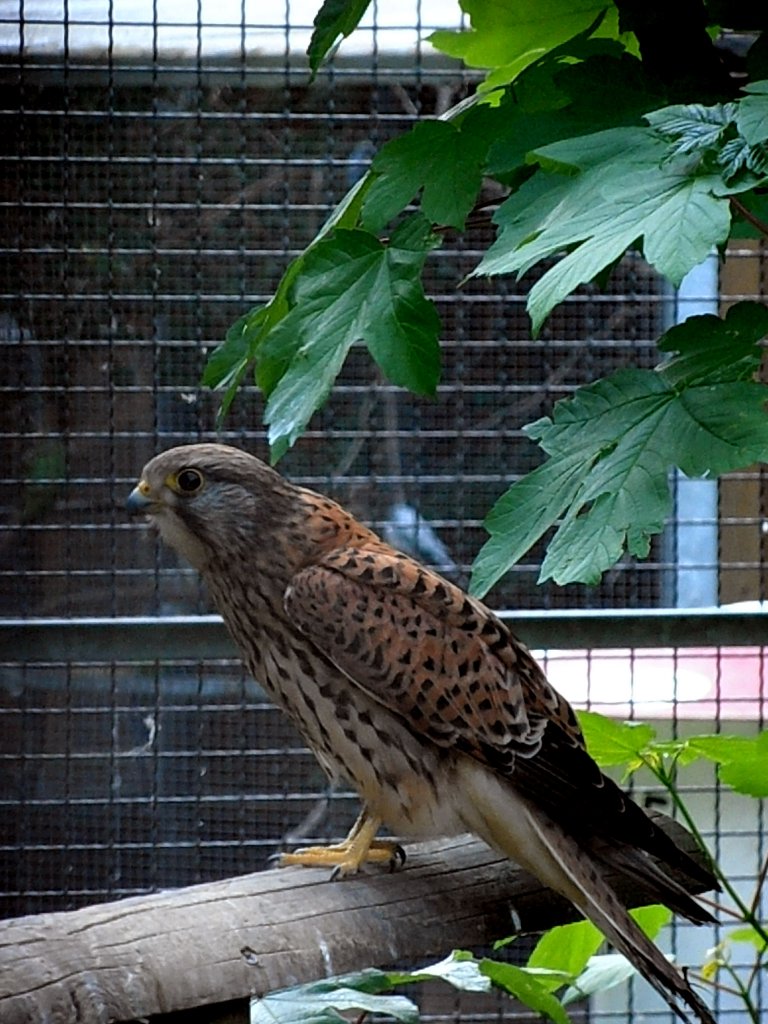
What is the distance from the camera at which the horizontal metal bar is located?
88.9 inches

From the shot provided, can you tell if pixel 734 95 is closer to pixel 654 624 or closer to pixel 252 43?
pixel 654 624

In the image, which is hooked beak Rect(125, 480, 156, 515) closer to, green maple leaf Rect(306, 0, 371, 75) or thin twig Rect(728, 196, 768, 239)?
green maple leaf Rect(306, 0, 371, 75)

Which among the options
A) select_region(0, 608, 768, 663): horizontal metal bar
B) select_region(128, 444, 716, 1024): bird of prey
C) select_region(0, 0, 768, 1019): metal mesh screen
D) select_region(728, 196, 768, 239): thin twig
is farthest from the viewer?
select_region(0, 0, 768, 1019): metal mesh screen

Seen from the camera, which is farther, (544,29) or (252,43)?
(252,43)

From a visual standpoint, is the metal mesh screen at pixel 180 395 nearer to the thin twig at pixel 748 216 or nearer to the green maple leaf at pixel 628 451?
the thin twig at pixel 748 216

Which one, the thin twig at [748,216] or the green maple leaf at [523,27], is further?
the green maple leaf at [523,27]

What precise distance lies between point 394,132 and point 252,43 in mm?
295

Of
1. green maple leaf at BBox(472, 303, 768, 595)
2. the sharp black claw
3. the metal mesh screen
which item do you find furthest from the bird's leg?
the metal mesh screen

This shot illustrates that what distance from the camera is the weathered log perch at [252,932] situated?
4.17ft

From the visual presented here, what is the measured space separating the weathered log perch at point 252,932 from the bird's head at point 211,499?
47 cm

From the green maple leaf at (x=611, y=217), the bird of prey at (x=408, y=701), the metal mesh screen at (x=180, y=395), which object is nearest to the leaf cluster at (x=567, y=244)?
the green maple leaf at (x=611, y=217)

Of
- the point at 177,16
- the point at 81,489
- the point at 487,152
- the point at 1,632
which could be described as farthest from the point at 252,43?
the point at 487,152

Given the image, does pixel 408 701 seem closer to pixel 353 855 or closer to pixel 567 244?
pixel 353 855

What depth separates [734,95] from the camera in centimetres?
118
